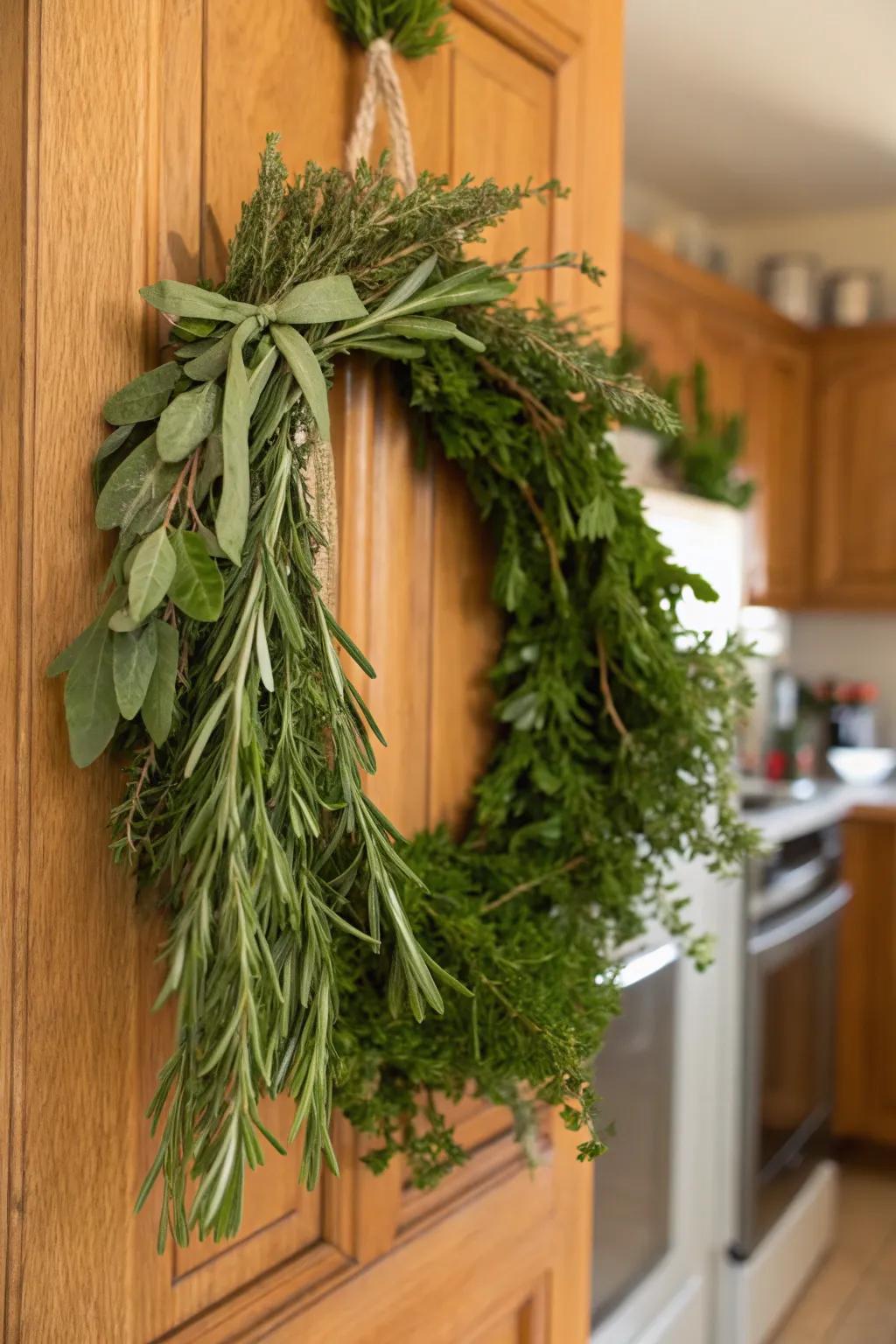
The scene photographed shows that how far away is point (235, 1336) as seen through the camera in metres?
0.79

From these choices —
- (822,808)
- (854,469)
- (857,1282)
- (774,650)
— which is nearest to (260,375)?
(774,650)

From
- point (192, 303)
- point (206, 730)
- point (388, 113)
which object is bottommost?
point (206, 730)

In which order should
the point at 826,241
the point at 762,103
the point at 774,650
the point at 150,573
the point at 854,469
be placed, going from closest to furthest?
1. the point at 150,573
2. the point at 774,650
3. the point at 762,103
4. the point at 854,469
5. the point at 826,241

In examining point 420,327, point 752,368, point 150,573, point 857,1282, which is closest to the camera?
point 150,573

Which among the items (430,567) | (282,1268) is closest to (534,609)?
(430,567)

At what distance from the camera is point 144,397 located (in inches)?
25.8

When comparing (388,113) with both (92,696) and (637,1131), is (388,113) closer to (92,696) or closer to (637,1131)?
(92,696)

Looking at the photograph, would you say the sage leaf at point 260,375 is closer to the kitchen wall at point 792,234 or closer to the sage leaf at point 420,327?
the sage leaf at point 420,327

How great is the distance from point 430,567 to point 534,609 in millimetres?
93

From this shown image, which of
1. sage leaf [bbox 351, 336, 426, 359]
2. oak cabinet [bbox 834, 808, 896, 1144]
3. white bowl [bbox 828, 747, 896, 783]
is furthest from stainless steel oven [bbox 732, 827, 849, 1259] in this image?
sage leaf [bbox 351, 336, 426, 359]

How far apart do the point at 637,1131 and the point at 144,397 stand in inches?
57.9

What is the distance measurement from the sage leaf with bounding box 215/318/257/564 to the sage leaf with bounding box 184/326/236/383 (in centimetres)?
1

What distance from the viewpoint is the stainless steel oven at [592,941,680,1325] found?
1659mm

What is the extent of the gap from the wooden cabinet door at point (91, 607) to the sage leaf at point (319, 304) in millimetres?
99
